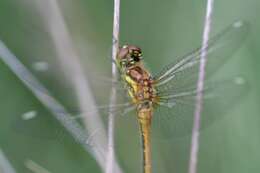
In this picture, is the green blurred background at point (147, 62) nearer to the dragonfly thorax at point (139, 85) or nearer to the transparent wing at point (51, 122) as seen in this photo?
the transparent wing at point (51, 122)

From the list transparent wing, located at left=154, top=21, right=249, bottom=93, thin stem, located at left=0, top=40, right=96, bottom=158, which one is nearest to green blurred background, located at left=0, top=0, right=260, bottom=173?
thin stem, located at left=0, top=40, right=96, bottom=158

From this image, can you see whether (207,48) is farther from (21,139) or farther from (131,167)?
(21,139)

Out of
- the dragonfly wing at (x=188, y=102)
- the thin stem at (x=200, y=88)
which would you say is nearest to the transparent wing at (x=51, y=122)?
the dragonfly wing at (x=188, y=102)

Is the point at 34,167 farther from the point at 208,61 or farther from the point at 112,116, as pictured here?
the point at 208,61

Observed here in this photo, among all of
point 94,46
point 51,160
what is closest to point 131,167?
point 51,160

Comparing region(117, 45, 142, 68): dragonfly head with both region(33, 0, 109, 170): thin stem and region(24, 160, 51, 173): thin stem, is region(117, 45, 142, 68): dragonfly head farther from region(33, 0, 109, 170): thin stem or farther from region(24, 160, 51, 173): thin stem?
region(24, 160, 51, 173): thin stem

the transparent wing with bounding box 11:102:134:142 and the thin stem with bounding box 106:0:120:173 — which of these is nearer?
the thin stem with bounding box 106:0:120:173

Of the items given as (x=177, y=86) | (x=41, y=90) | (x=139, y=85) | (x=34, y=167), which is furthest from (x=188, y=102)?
(x=34, y=167)
